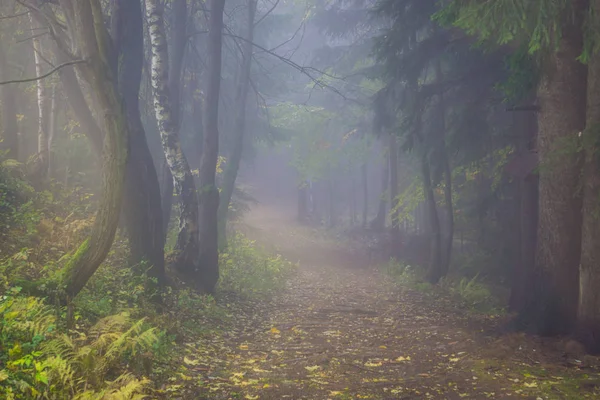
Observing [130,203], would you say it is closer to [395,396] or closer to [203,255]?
[203,255]

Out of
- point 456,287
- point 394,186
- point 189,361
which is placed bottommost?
point 456,287

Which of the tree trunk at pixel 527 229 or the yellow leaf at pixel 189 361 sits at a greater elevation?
the tree trunk at pixel 527 229

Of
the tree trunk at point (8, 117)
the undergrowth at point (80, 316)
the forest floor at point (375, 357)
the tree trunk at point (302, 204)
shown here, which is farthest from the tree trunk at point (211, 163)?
the tree trunk at point (302, 204)

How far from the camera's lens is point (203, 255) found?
12719mm

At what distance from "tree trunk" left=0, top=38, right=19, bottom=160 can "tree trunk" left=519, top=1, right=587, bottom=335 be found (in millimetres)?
14183

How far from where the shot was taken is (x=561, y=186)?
7.99 m

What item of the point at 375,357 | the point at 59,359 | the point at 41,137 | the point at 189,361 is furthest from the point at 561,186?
the point at 41,137

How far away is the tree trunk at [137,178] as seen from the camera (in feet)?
33.4

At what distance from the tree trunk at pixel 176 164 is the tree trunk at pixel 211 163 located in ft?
2.54

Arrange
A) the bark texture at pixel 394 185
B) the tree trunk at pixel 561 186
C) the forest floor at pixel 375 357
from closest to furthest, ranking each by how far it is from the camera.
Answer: the forest floor at pixel 375 357 < the tree trunk at pixel 561 186 < the bark texture at pixel 394 185

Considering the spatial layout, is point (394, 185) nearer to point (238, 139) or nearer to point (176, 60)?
point (238, 139)

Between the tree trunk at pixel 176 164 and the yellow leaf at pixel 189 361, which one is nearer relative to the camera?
the yellow leaf at pixel 189 361

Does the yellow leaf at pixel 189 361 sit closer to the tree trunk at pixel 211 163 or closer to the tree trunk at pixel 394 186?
the tree trunk at pixel 211 163

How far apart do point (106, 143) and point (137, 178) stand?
9.36 feet
